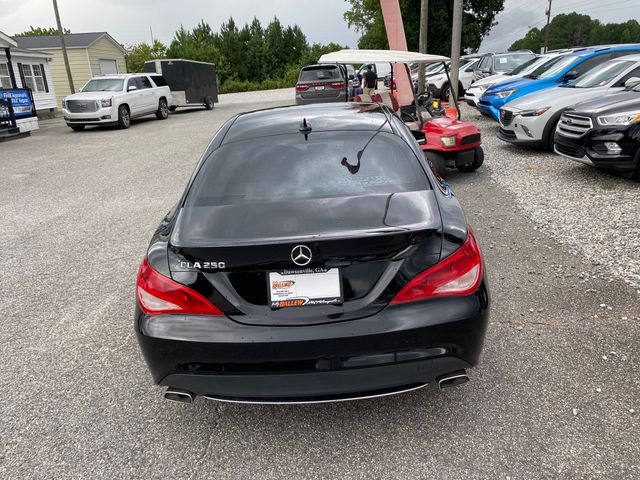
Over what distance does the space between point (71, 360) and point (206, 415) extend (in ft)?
4.11

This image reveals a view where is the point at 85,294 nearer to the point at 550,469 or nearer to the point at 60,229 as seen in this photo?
the point at 60,229

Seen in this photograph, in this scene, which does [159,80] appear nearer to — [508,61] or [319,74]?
[319,74]

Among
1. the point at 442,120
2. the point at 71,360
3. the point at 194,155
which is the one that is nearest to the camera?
the point at 71,360

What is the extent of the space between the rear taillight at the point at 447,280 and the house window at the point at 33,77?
27.1 m

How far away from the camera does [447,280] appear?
2.26 metres

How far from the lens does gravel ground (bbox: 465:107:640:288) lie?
15.2 feet

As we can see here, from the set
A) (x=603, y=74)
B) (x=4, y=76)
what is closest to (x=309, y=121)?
(x=603, y=74)

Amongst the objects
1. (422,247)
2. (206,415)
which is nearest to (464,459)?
(422,247)

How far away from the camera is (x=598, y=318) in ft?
11.7

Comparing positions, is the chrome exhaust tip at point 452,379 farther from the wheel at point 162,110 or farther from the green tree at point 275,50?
the green tree at point 275,50

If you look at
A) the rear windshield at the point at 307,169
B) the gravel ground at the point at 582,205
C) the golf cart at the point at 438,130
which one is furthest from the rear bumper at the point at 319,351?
the golf cart at the point at 438,130

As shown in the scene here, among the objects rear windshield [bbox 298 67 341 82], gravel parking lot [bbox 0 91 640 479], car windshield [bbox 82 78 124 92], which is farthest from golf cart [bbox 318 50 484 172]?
car windshield [bbox 82 78 124 92]

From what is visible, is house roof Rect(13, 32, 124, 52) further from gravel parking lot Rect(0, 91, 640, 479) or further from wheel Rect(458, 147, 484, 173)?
gravel parking lot Rect(0, 91, 640, 479)

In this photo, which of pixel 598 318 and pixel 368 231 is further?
pixel 598 318
